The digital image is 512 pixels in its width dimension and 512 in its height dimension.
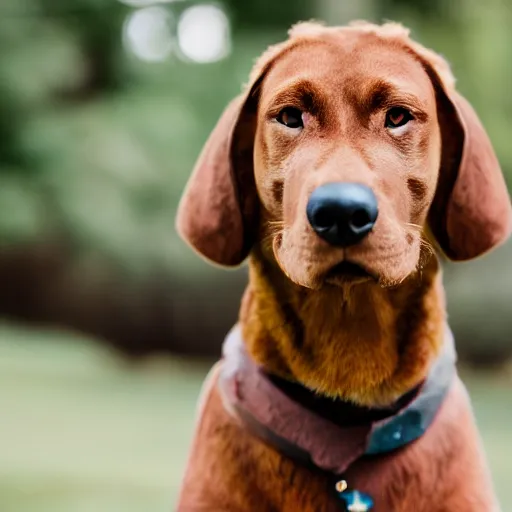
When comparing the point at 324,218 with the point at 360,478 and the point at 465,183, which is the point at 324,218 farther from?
the point at 360,478

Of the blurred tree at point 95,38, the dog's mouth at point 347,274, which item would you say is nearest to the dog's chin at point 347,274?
the dog's mouth at point 347,274

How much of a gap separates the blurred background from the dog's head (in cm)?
311

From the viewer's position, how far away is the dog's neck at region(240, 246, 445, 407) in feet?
7.28

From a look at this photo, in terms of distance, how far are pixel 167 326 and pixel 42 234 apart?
1188 mm

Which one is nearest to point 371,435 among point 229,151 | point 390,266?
point 390,266

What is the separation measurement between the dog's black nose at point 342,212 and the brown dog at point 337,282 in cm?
13

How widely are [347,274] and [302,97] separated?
423 millimetres

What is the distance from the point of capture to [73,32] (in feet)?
22.6

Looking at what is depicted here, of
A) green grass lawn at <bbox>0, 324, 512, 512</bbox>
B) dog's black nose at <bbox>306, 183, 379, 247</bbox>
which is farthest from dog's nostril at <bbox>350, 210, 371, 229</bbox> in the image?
green grass lawn at <bbox>0, 324, 512, 512</bbox>

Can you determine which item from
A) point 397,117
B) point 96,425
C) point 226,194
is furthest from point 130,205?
point 397,117

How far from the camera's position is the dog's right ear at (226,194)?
2.32 meters

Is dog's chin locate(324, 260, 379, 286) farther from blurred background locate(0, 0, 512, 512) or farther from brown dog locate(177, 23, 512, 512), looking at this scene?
blurred background locate(0, 0, 512, 512)

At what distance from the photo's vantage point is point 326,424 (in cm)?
222

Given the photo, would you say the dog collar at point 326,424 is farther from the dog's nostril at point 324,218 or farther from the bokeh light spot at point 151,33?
the bokeh light spot at point 151,33
